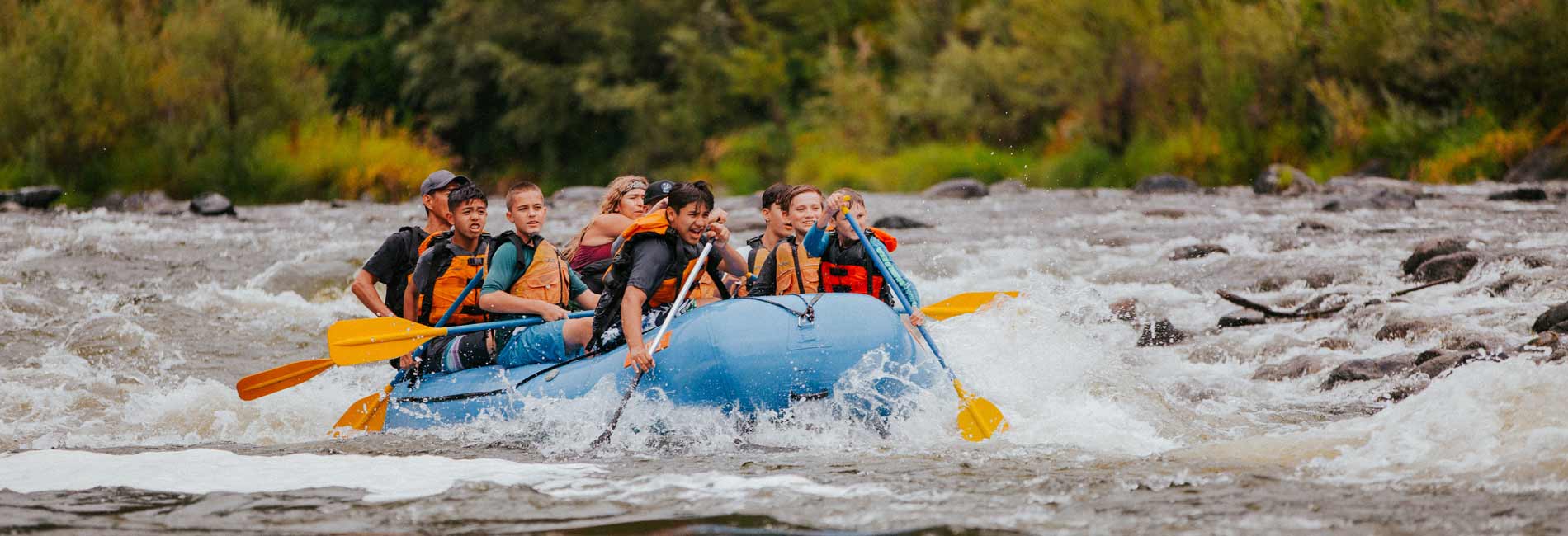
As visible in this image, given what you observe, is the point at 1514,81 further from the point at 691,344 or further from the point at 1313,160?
the point at 691,344

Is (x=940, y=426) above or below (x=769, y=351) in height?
below

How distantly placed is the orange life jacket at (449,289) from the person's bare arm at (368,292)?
0.86 feet

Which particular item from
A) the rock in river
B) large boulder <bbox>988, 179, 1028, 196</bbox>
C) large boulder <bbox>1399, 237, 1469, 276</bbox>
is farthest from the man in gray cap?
large boulder <bbox>988, 179, 1028, 196</bbox>

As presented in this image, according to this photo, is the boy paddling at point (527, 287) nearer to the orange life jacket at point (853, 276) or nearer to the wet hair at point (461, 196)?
the wet hair at point (461, 196)

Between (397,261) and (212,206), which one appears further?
(212,206)

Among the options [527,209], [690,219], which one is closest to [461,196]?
[527,209]

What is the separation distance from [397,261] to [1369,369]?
4.29 metres

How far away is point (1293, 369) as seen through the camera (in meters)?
7.25

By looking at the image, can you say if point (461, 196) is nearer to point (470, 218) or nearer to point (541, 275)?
point (470, 218)

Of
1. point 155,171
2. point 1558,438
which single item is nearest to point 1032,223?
point 1558,438

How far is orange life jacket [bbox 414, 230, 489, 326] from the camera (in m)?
6.46

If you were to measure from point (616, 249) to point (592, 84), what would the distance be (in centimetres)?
2362

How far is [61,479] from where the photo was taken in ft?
16.4

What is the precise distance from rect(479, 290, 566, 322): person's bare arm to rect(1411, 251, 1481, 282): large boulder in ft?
17.8
